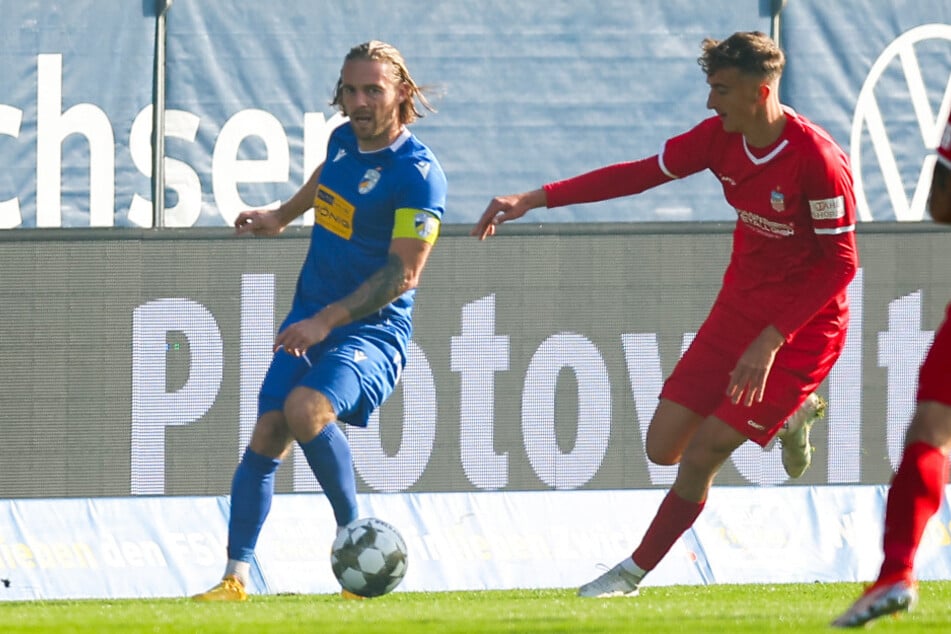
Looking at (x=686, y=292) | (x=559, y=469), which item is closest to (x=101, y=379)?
(x=559, y=469)

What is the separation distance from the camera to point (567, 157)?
11.8 meters

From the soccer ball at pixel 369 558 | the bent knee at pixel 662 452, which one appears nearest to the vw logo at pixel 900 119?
the bent knee at pixel 662 452

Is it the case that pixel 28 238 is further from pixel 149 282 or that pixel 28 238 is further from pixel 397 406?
pixel 397 406

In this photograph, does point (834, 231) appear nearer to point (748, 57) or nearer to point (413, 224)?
point (748, 57)

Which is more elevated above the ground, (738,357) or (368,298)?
(368,298)

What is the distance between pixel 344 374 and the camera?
6.66m

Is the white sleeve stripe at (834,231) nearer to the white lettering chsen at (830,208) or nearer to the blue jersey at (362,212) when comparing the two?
the white lettering chsen at (830,208)

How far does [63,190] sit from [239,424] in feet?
9.41

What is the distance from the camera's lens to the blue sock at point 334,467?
670 cm

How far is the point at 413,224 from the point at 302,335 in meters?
0.65

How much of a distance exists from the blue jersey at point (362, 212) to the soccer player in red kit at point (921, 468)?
2419mm

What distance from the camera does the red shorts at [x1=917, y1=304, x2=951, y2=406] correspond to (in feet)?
15.5

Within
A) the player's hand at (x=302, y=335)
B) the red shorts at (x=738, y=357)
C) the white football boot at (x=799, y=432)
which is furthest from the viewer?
the white football boot at (x=799, y=432)

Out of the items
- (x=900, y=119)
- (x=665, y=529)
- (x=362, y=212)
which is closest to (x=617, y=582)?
(x=665, y=529)
